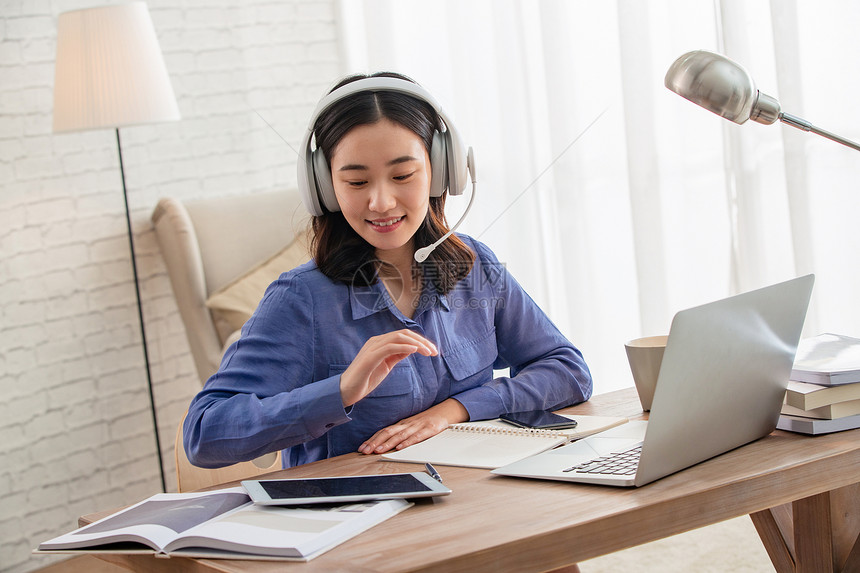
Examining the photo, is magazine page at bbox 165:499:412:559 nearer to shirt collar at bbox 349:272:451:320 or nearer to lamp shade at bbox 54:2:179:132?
shirt collar at bbox 349:272:451:320

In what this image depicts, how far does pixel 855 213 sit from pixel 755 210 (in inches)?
10.6

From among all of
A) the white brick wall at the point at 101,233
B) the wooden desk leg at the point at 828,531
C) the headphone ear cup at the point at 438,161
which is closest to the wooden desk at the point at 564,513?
the wooden desk leg at the point at 828,531

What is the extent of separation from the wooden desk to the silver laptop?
0.07ft

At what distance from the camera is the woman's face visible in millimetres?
1327

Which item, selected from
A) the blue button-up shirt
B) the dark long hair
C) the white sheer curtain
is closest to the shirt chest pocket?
the blue button-up shirt

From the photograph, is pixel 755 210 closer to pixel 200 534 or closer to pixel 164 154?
pixel 200 534

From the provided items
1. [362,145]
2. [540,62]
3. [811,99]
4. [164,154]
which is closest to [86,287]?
[164,154]

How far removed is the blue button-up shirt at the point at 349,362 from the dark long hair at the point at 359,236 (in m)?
0.02

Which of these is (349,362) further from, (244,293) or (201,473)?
(244,293)

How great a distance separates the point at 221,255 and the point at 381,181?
1.94 m

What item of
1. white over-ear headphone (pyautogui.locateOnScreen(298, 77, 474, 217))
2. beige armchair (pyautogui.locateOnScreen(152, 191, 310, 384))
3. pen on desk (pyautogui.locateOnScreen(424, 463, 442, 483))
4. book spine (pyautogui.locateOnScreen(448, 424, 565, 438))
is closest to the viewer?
pen on desk (pyautogui.locateOnScreen(424, 463, 442, 483))

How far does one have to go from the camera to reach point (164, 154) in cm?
338

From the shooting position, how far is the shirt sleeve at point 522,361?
137 centimetres

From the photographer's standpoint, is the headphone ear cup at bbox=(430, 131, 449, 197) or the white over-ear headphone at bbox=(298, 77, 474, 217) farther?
the headphone ear cup at bbox=(430, 131, 449, 197)
